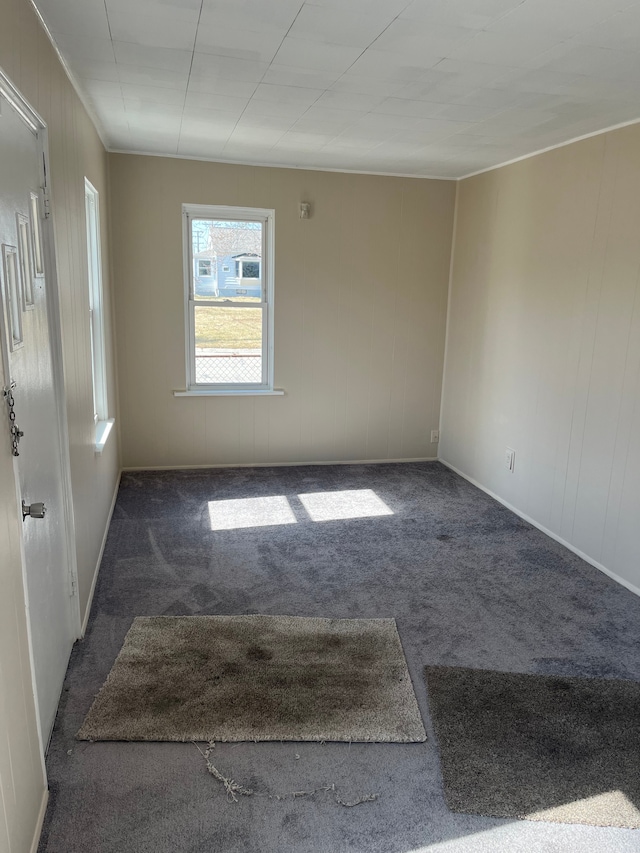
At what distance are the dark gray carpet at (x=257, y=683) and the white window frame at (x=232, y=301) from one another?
2.61m

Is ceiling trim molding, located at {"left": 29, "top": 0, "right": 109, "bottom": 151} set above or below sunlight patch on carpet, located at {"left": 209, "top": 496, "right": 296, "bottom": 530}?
above

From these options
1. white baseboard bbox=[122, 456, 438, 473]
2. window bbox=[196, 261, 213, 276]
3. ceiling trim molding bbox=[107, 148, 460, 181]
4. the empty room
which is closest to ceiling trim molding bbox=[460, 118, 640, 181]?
the empty room

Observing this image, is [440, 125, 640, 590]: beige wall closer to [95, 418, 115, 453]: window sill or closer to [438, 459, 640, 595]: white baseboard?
[438, 459, 640, 595]: white baseboard

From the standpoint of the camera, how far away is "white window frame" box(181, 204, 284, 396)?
190 inches

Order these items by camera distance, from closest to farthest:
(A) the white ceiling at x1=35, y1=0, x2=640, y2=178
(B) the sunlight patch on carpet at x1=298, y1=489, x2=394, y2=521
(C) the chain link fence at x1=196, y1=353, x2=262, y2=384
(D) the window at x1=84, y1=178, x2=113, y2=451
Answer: (A) the white ceiling at x1=35, y1=0, x2=640, y2=178
(D) the window at x1=84, y1=178, x2=113, y2=451
(B) the sunlight patch on carpet at x1=298, y1=489, x2=394, y2=521
(C) the chain link fence at x1=196, y1=353, x2=262, y2=384

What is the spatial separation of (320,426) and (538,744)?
Result: 352 centimetres

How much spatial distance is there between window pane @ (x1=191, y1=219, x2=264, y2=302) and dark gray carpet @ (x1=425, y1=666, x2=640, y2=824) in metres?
3.48

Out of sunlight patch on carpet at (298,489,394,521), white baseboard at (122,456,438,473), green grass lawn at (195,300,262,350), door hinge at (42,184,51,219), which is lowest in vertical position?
sunlight patch on carpet at (298,489,394,521)

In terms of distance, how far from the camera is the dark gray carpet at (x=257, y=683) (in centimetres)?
216

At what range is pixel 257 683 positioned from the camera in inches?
94.7

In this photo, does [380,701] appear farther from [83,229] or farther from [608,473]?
[83,229]

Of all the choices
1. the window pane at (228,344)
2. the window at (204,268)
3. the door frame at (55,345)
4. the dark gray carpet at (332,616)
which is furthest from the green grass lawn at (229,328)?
the door frame at (55,345)

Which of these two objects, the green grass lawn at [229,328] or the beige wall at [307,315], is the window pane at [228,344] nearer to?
the green grass lawn at [229,328]

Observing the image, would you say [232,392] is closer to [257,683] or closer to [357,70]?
[357,70]
